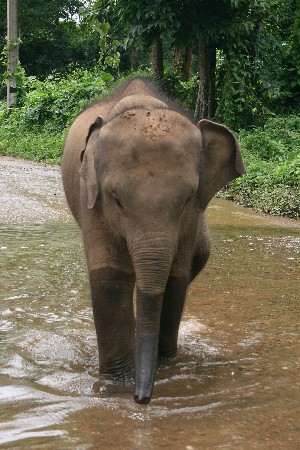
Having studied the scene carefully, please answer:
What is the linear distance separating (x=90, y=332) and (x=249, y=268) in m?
2.62

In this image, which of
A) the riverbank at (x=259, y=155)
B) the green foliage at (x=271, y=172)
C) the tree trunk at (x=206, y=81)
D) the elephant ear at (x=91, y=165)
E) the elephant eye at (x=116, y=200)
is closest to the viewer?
the elephant eye at (x=116, y=200)

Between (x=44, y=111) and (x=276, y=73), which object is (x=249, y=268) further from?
(x=44, y=111)

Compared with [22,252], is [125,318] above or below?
above

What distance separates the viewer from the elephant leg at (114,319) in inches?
183

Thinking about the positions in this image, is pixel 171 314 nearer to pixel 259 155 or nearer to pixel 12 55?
pixel 259 155

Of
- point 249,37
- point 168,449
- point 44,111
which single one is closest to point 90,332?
point 168,449

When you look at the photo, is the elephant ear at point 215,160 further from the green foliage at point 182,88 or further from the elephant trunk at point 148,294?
the green foliage at point 182,88

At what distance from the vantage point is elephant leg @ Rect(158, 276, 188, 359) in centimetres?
497

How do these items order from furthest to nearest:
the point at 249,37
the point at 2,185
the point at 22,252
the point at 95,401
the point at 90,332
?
1. the point at 249,37
2. the point at 2,185
3. the point at 22,252
4. the point at 90,332
5. the point at 95,401

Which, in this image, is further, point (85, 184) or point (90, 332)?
point (90, 332)

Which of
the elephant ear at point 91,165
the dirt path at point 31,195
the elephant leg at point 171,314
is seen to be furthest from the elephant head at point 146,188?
the dirt path at point 31,195

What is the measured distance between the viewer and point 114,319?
15.4 ft

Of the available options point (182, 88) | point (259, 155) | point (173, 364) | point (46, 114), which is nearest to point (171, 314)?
point (173, 364)

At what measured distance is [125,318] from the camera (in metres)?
4.73
